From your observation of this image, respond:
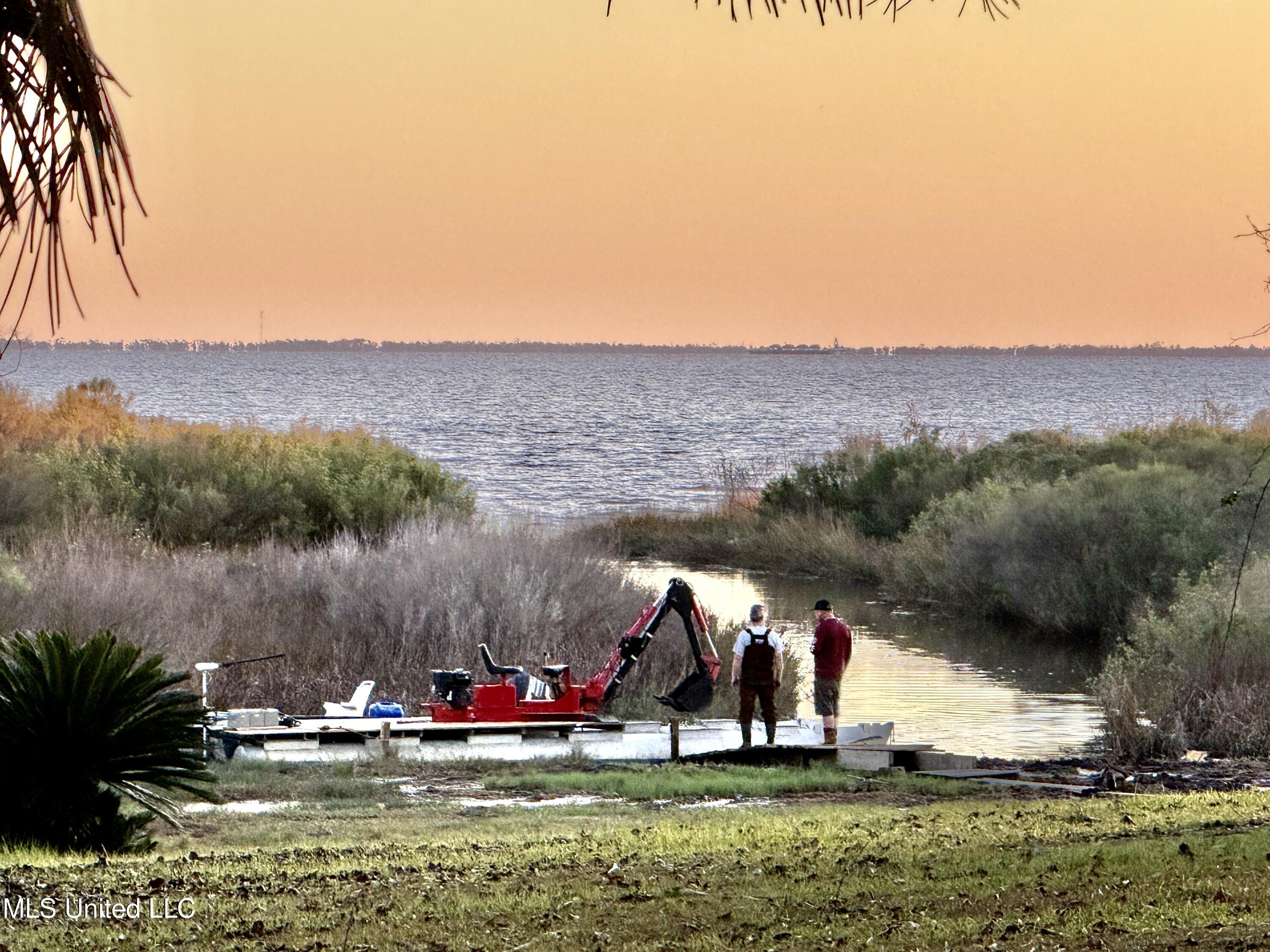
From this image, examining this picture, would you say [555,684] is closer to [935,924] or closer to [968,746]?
[968,746]

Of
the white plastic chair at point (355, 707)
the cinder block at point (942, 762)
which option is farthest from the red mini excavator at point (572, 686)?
the cinder block at point (942, 762)

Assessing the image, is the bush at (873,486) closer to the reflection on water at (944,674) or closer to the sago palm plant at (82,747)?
the reflection on water at (944,674)

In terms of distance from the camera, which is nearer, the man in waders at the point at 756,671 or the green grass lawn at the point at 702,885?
the green grass lawn at the point at 702,885

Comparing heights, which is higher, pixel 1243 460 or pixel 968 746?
pixel 1243 460

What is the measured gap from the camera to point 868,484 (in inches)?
1740

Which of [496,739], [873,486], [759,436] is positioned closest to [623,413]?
[759,436]

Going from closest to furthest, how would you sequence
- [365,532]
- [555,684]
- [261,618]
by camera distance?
[555,684], [261,618], [365,532]

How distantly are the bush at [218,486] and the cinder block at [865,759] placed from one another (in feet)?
44.5

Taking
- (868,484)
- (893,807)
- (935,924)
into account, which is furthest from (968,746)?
(868,484)

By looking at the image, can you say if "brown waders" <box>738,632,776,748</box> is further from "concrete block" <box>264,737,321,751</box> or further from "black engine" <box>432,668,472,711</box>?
"concrete block" <box>264,737,321,751</box>

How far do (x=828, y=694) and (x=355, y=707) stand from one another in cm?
552

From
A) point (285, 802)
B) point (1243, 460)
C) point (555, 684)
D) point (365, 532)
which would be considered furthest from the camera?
point (1243, 460)

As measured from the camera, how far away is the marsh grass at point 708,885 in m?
6.87

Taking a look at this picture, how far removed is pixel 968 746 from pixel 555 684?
517 cm
